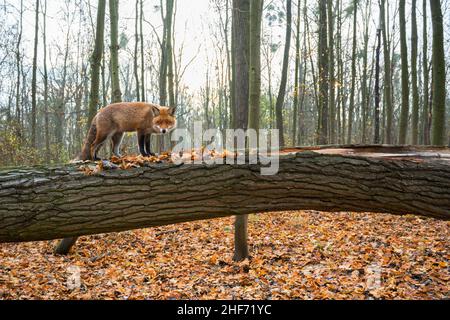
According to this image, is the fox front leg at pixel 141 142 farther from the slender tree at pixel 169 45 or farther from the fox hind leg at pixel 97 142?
the slender tree at pixel 169 45

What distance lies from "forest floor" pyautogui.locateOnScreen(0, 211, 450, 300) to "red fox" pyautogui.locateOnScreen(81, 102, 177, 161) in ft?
7.81

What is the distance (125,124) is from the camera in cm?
578

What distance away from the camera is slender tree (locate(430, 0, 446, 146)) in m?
7.83

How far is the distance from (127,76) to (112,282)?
37.6 metres

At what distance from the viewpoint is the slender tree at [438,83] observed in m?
7.83

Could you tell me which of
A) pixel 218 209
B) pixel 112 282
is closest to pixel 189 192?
pixel 218 209

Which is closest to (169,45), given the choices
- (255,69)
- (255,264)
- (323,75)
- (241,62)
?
(323,75)

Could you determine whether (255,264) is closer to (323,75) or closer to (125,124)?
(125,124)

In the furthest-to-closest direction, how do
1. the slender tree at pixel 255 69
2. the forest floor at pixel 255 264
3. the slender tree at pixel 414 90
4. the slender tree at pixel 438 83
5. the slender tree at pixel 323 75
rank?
the slender tree at pixel 414 90 < the slender tree at pixel 323 75 < the slender tree at pixel 438 83 < the slender tree at pixel 255 69 < the forest floor at pixel 255 264

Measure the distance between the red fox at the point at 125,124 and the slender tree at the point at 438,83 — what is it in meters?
5.85

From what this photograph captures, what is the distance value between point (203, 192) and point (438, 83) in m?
6.58

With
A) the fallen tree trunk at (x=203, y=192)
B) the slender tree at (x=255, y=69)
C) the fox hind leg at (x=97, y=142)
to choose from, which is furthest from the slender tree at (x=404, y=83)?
the fox hind leg at (x=97, y=142)
